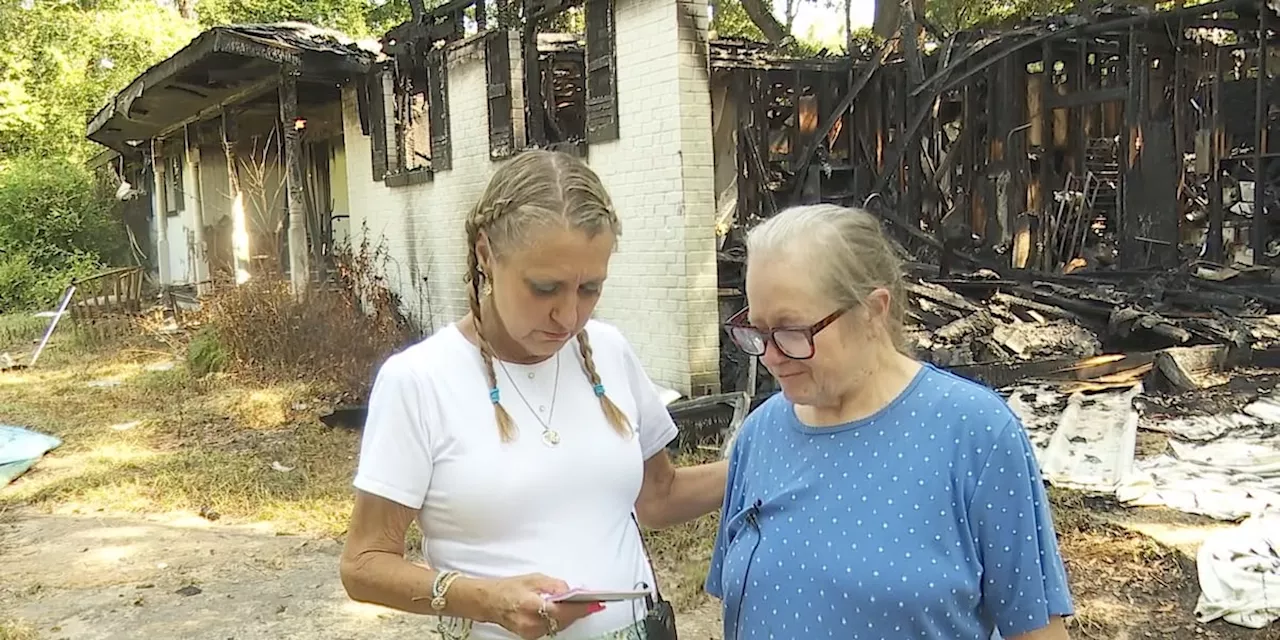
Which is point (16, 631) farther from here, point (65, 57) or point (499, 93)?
point (65, 57)

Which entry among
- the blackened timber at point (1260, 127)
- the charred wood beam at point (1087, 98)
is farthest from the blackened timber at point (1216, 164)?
the charred wood beam at point (1087, 98)

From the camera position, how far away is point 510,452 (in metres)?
1.79

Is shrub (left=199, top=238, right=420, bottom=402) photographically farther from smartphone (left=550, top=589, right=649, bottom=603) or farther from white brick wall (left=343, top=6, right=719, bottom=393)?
smartphone (left=550, top=589, right=649, bottom=603)

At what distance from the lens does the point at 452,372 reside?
181cm

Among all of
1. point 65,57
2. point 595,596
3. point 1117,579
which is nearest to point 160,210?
point 65,57

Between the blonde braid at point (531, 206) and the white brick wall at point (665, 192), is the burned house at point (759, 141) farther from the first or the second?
the blonde braid at point (531, 206)

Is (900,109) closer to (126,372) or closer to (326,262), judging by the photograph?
(326,262)

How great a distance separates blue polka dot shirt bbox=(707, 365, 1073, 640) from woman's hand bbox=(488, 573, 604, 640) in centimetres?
32

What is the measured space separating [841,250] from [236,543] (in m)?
5.34

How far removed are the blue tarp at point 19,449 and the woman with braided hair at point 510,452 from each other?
7.24m

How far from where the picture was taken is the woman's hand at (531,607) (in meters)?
1.67

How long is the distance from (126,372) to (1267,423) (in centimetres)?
1125

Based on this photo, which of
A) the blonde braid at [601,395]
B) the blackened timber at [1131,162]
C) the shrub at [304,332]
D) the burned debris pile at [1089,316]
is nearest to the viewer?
the blonde braid at [601,395]

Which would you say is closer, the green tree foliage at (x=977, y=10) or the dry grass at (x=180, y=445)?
the dry grass at (x=180, y=445)
